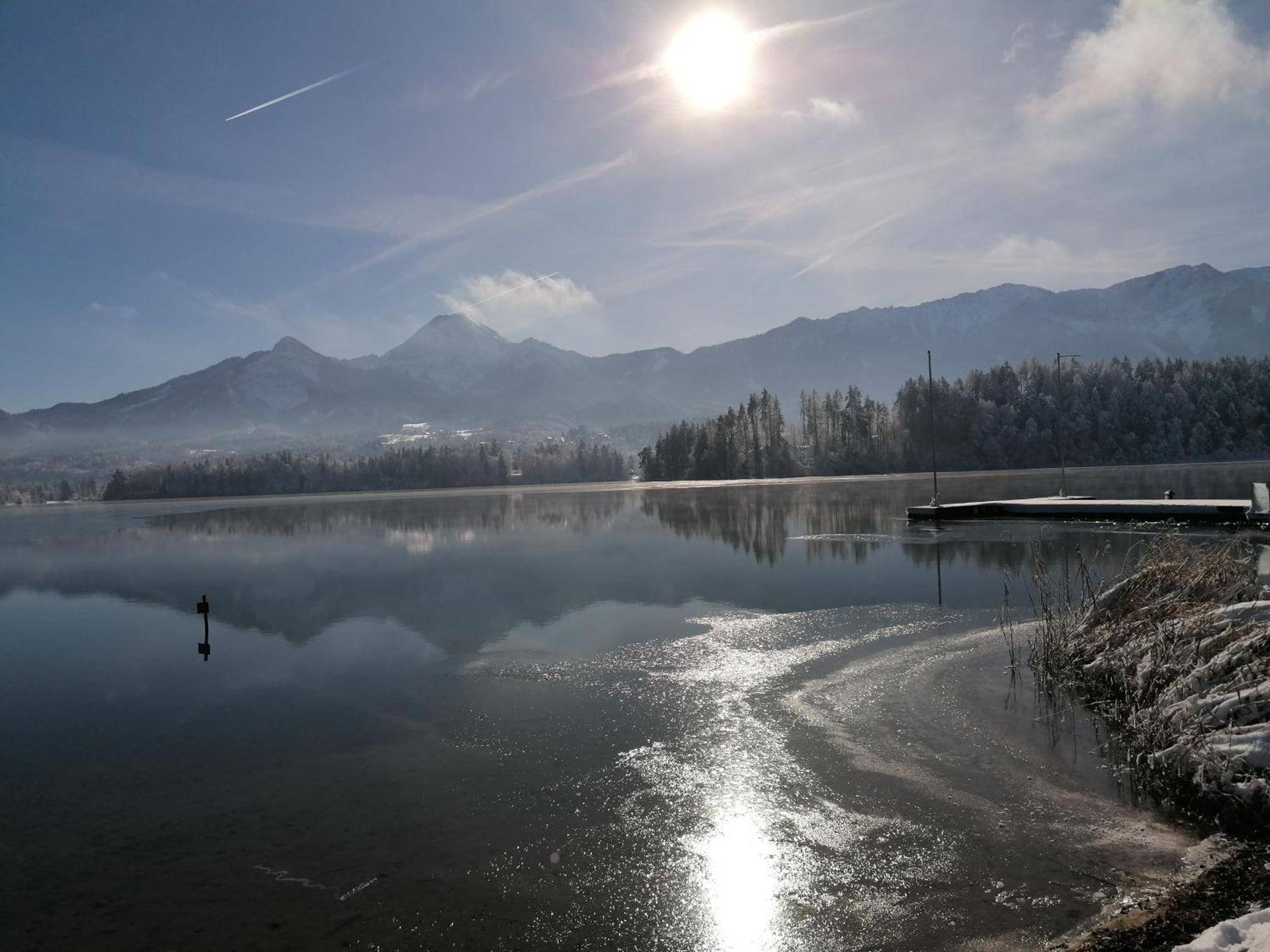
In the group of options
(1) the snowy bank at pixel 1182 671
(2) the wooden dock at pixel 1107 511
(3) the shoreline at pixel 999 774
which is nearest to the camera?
(3) the shoreline at pixel 999 774

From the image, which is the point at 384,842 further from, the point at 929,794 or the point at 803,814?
the point at 929,794

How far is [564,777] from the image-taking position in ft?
35.9

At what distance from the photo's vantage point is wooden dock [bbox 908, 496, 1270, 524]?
34438mm

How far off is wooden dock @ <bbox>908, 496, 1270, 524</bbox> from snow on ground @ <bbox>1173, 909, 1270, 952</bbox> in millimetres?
32730

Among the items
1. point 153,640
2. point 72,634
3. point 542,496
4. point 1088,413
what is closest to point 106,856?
point 153,640

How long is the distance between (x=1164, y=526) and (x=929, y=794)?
30.4 meters

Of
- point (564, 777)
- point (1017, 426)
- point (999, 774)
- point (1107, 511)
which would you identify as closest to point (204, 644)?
point (564, 777)

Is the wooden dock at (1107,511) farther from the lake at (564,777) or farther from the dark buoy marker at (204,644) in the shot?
→ the dark buoy marker at (204,644)

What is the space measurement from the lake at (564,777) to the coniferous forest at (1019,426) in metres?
138

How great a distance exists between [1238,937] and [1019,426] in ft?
534

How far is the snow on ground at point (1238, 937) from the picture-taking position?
5859mm

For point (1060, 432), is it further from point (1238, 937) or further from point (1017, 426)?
point (1017, 426)

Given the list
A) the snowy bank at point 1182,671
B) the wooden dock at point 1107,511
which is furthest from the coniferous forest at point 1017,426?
the snowy bank at point 1182,671

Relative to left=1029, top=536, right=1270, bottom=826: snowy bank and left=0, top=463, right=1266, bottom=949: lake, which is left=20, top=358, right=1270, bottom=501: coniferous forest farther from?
left=1029, top=536, right=1270, bottom=826: snowy bank
